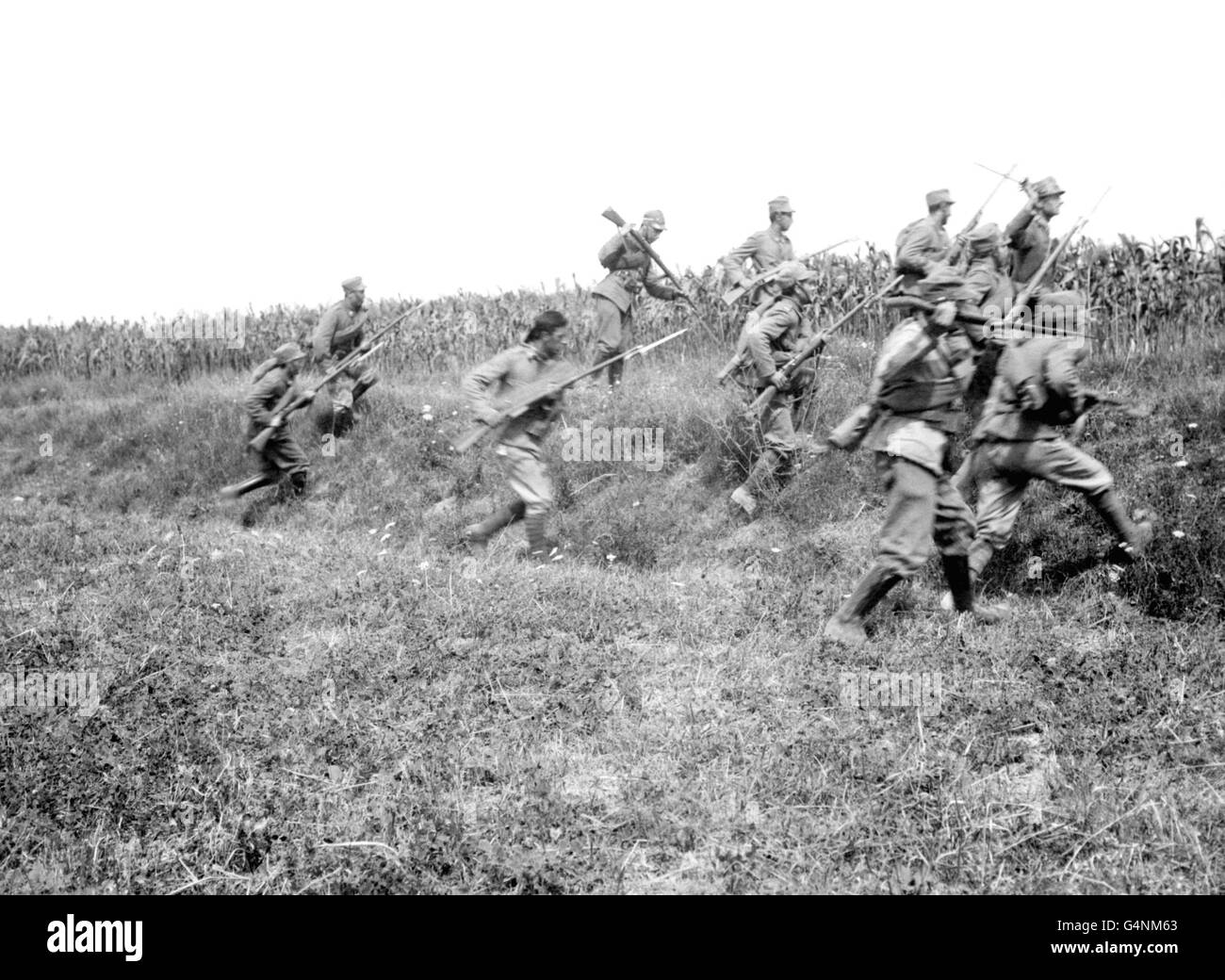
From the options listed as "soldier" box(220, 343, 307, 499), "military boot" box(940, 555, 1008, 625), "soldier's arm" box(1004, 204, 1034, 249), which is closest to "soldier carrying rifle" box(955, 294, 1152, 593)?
"military boot" box(940, 555, 1008, 625)

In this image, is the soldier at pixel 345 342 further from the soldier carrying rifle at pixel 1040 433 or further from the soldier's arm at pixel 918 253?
the soldier carrying rifle at pixel 1040 433

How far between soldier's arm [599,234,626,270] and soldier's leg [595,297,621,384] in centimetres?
44

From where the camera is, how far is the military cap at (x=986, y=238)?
9992 millimetres

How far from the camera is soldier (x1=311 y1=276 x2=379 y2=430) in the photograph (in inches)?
559

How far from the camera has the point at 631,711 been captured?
6.30 metres

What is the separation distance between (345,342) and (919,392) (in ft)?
30.8

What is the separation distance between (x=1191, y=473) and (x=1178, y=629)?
2.62m

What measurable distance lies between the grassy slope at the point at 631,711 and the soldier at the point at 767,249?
2375 mm

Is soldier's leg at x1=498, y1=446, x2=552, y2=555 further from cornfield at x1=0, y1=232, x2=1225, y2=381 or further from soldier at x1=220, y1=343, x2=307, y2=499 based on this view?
cornfield at x1=0, y1=232, x2=1225, y2=381

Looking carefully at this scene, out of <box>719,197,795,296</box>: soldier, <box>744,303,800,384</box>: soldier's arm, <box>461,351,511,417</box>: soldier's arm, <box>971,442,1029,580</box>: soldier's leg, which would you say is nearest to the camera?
<box>971,442,1029,580</box>: soldier's leg

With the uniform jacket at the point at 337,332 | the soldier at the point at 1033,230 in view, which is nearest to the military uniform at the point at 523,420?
the soldier at the point at 1033,230

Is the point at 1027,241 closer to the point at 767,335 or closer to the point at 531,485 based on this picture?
the point at 767,335

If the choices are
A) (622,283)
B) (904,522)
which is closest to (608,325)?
(622,283)
